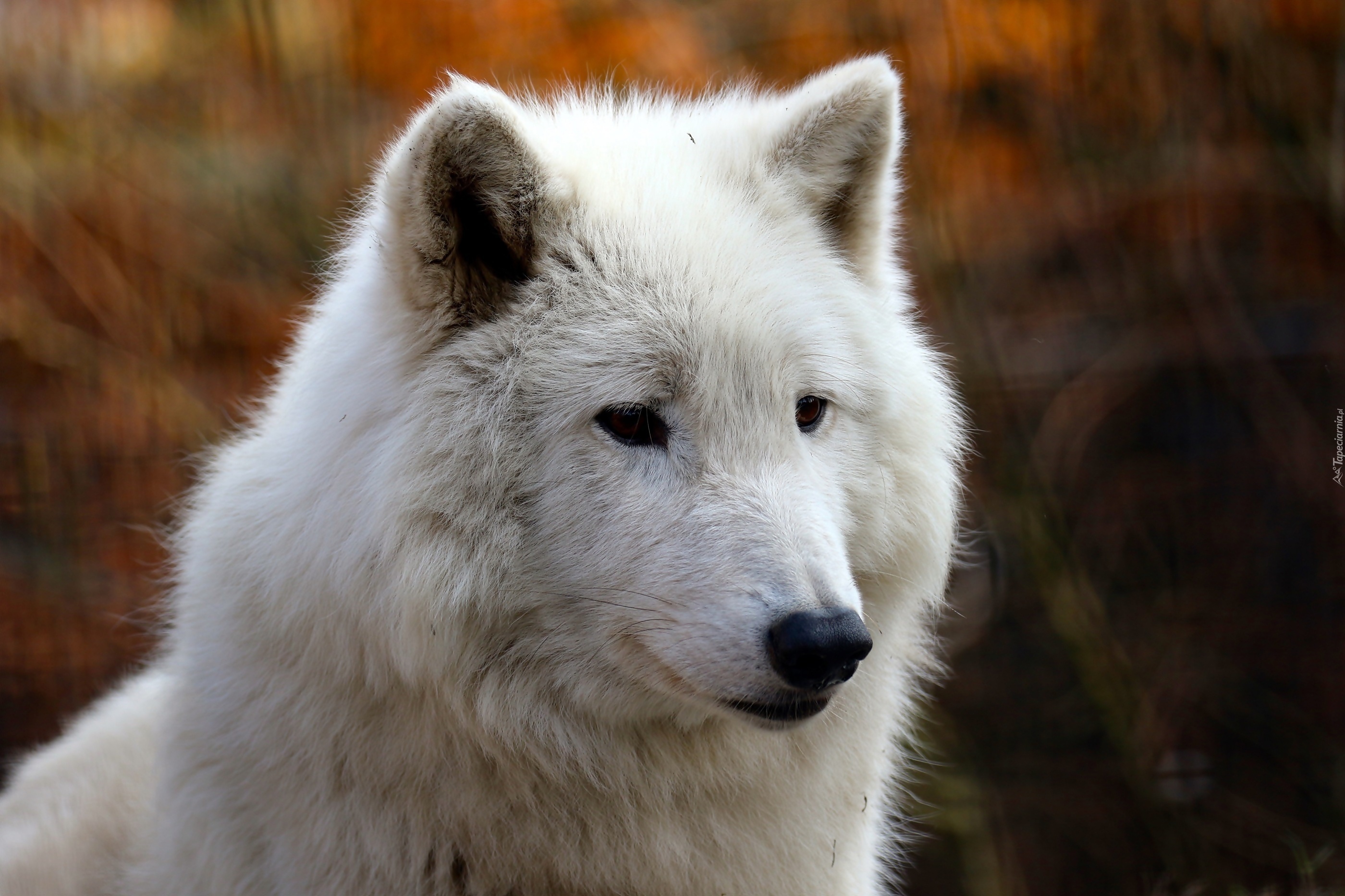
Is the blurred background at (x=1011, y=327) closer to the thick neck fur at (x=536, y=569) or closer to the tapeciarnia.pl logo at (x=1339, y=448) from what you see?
the tapeciarnia.pl logo at (x=1339, y=448)

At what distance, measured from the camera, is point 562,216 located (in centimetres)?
243

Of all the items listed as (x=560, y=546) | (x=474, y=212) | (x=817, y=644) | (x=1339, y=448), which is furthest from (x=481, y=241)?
(x=1339, y=448)

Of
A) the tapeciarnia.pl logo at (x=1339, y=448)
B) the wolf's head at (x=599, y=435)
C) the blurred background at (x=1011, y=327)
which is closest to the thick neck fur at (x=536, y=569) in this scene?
the wolf's head at (x=599, y=435)

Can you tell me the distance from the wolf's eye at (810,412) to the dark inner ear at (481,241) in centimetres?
68

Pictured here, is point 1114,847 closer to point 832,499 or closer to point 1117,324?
point 1117,324

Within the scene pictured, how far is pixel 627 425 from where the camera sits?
2.32 metres

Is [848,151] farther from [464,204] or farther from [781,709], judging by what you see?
[781,709]

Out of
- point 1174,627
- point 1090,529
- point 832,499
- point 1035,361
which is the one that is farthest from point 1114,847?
point 832,499

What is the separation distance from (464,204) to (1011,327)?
17.2 ft

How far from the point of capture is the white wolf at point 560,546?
7.28 ft

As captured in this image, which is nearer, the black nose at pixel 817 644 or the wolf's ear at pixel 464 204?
the black nose at pixel 817 644

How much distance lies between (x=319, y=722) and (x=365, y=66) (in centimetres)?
540

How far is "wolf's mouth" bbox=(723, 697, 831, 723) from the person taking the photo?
2139 millimetres

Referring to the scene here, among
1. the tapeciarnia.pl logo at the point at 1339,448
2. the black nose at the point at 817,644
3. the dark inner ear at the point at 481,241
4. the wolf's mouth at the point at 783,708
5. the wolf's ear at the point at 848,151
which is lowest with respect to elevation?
the tapeciarnia.pl logo at the point at 1339,448
